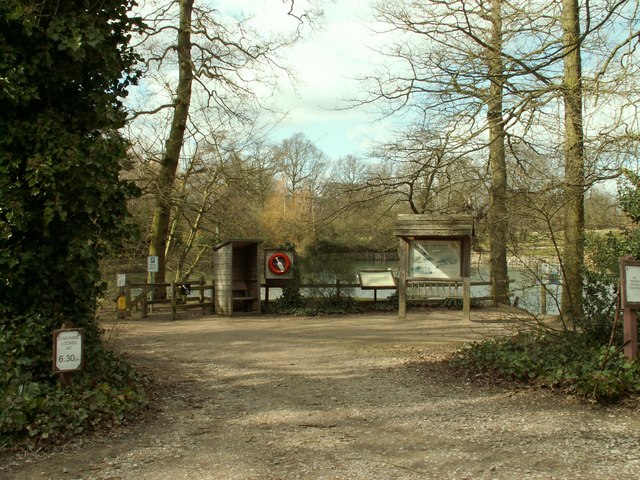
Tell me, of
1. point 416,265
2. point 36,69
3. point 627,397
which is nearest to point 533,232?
point 627,397

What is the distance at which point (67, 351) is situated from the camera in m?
5.51

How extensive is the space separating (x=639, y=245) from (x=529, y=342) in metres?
Result: 1.82

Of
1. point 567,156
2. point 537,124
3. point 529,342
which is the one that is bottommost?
point 529,342

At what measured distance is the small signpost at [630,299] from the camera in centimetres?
638

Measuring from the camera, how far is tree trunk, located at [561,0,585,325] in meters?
9.99

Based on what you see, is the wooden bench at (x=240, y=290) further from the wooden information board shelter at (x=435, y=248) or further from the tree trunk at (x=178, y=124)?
the wooden information board shelter at (x=435, y=248)

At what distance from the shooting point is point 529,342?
784 cm

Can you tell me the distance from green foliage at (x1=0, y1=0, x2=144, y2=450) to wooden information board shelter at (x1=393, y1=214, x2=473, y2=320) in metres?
8.60

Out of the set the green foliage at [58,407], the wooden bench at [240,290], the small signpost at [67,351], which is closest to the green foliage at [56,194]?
the green foliage at [58,407]

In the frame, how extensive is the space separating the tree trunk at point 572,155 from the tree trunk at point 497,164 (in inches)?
42.3

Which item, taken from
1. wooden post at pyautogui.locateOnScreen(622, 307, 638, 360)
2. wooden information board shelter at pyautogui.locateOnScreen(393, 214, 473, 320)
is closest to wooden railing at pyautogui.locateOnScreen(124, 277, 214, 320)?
wooden information board shelter at pyautogui.locateOnScreen(393, 214, 473, 320)

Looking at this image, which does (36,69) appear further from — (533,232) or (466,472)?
(533,232)

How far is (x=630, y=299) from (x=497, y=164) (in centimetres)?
1078

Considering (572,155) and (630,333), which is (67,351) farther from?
(572,155)
